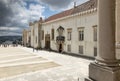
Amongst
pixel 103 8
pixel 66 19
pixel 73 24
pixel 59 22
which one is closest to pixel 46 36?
pixel 59 22

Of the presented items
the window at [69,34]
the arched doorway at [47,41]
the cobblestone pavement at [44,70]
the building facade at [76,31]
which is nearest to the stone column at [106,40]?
the cobblestone pavement at [44,70]

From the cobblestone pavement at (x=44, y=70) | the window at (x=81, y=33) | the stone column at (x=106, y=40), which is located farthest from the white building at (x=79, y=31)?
the stone column at (x=106, y=40)

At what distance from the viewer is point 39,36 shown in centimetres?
4369

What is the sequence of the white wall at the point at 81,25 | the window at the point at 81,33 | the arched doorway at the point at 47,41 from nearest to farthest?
the white wall at the point at 81,25 → the window at the point at 81,33 → the arched doorway at the point at 47,41

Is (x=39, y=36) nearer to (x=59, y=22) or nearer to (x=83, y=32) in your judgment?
(x=59, y=22)

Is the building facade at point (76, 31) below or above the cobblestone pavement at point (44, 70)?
above

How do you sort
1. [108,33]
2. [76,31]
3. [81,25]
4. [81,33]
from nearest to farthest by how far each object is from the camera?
[108,33], [81,25], [81,33], [76,31]

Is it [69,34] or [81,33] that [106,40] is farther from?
[69,34]

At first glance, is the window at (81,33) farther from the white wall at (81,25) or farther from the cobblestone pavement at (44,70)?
the cobblestone pavement at (44,70)

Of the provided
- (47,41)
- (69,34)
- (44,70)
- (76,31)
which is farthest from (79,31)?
(47,41)

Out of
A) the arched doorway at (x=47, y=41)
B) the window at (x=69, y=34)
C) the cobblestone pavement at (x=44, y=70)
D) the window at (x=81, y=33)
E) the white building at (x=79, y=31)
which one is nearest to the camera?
the cobblestone pavement at (x=44, y=70)

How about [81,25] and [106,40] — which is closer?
[106,40]

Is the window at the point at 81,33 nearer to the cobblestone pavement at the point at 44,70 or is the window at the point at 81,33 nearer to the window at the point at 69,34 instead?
the window at the point at 69,34

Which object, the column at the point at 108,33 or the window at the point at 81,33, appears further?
the window at the point at 81,33
